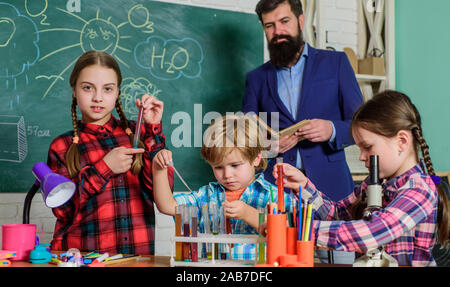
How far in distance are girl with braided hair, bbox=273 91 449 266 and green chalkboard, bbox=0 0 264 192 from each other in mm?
1678

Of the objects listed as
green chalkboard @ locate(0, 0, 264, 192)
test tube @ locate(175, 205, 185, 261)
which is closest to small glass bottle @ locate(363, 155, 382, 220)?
test tube @ locate(175, 205, 185, 261)

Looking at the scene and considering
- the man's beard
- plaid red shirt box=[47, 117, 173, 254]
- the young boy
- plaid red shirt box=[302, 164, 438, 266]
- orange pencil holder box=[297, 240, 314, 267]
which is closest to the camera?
orange pencil holder box=[297, 240, 314, 267]

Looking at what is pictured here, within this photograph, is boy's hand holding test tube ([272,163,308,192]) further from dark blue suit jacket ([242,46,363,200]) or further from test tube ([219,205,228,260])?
dark blue suit jacket ([242,46,363,200])

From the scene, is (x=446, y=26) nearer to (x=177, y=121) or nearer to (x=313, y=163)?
(x=313, y=163)

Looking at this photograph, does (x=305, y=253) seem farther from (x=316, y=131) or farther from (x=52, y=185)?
(x=316, y=131)

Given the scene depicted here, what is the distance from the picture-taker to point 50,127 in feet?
9.32

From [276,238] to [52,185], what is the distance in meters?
0.66

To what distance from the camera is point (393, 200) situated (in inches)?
51.2

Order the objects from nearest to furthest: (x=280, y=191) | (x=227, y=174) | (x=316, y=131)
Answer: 1. (x=280, y=191)
2. (x=227, y=174)
3. (x=316, y=131)

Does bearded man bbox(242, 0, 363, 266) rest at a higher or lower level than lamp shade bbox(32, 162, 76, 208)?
higher

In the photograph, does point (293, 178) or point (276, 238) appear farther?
point (293, 178)

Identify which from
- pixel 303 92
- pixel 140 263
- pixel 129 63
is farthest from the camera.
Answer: pixel 129 63

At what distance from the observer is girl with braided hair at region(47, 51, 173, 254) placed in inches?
76.9

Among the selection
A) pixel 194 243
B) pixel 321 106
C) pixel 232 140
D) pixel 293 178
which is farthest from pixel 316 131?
pixel 194 243
